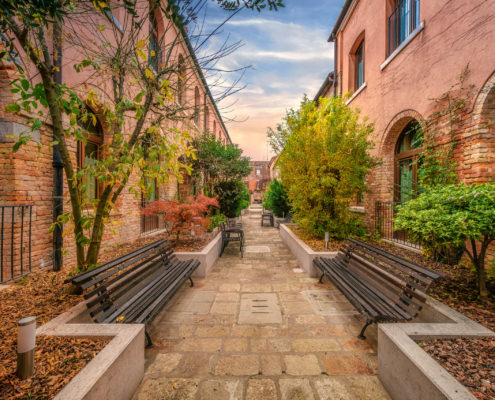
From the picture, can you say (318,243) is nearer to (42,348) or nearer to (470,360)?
(470,360)

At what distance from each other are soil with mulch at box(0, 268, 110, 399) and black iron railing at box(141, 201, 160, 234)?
14.2 ft

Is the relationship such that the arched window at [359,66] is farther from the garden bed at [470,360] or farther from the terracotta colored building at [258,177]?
the terracotta colored building at [258,177]

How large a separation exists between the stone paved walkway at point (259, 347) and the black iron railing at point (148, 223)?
159 inches

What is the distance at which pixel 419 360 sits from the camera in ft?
5.45

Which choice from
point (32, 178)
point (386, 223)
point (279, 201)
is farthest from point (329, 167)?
point (32, 178)

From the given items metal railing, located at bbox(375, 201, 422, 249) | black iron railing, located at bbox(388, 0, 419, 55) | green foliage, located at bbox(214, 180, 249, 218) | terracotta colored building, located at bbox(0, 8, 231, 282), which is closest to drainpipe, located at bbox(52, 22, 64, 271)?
terracotta colored building, located at bbox(0, 8, 231, 282)

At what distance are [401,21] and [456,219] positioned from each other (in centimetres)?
709

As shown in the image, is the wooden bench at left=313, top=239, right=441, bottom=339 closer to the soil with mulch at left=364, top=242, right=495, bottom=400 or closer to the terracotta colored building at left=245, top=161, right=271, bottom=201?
the soil with mulch at left=364, top=242, right=495, bottom=400

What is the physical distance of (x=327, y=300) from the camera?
363cm

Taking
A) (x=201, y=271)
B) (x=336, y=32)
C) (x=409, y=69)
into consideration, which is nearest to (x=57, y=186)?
(x=201, y=271)

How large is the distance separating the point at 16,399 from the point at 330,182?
5898 mm

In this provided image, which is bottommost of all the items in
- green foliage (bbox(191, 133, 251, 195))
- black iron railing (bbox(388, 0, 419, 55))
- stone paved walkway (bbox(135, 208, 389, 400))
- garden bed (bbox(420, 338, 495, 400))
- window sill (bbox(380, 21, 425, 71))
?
stone paved walkway (bbox(135, 208, 389, 400))

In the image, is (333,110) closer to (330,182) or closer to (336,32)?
(330,182)

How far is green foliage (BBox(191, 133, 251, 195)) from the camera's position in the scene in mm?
9613
